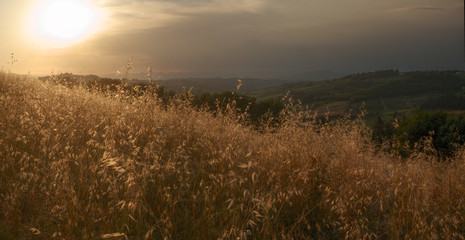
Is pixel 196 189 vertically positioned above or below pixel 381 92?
above

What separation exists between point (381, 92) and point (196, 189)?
479 feet

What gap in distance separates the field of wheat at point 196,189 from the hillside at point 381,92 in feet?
328

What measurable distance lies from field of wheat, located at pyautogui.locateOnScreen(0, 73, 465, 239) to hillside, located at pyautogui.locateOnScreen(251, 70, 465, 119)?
100.0 meters

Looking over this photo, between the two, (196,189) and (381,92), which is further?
(381,92)

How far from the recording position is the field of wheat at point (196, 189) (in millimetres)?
2455

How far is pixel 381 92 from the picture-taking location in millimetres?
130375

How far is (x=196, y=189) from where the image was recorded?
3.26 m

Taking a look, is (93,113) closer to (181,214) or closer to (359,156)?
(181,214)

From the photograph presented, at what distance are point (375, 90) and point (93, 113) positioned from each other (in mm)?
147144

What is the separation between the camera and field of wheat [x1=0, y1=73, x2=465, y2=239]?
246cm

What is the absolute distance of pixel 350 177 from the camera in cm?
360

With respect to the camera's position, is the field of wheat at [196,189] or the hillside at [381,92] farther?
the hillside at [381,92]

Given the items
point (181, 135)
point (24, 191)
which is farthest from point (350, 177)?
point (24, 191)

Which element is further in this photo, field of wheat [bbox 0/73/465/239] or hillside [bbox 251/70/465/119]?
hillside [bbox 251/70/465/119]
